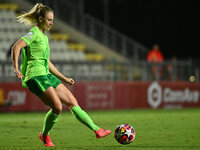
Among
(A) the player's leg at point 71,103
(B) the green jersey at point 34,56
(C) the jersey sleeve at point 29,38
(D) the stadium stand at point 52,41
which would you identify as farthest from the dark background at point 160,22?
(C) the jersey sleeve at point 29,38

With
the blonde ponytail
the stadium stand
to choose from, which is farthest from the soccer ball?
the stadium stand

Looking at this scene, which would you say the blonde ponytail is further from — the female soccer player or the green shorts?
the green shorts

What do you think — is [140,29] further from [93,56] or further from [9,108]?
[9,108]

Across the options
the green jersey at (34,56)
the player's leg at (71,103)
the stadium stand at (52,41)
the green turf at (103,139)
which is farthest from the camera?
the stadium stand at (52,41)

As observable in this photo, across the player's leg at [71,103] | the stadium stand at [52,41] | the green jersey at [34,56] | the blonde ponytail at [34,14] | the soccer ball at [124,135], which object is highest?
the stadium stand at [52,41]

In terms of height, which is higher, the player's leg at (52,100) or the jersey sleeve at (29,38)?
the jersey sleeve at (29,38)

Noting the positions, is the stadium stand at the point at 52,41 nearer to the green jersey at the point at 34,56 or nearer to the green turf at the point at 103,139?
the green turf at the point at 103,139

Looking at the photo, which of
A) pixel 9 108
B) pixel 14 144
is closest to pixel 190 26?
pixel 9 108

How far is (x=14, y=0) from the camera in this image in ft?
80.4

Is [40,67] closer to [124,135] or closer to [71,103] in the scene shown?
[71,103]

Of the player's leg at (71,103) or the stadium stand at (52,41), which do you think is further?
the stadium stand at (52,41)

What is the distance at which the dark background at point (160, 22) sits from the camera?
90.0 ft

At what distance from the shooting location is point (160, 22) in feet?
91.0

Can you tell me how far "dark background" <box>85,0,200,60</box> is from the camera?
90.0ft
